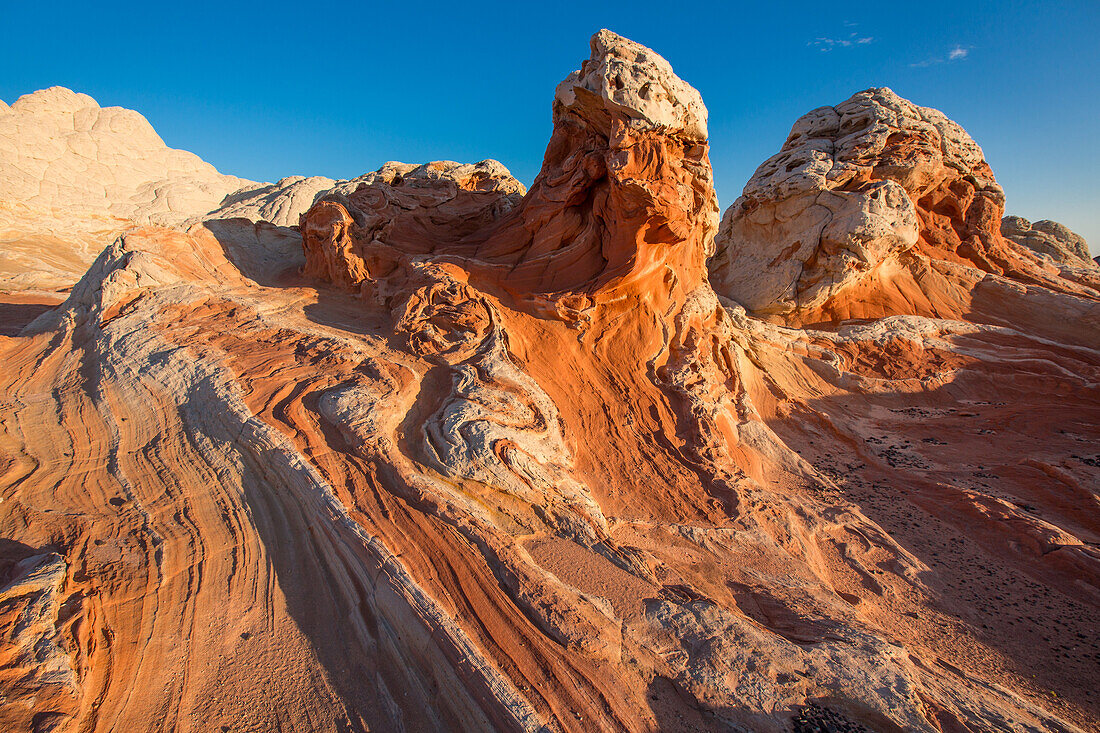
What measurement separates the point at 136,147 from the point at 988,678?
5053 cm

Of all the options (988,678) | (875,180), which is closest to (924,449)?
(988,678)

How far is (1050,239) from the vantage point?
55.2 ft

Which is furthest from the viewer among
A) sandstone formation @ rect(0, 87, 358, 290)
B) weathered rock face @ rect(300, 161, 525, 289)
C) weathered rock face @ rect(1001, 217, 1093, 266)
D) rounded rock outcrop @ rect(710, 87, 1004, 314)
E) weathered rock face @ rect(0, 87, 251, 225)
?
weathered rock face @ rect(0, 87, 251, 225)

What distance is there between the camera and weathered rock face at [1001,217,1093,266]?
53.8 ft

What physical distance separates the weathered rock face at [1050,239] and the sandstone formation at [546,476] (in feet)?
26.3

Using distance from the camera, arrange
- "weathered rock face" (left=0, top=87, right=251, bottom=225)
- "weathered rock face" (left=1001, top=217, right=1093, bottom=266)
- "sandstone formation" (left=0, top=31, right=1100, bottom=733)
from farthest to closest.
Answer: "weathered rock face" (left=0, top=87, right=251, bottom=225) → "weathered rock face" (left=1001, top=217, right=1093, bottom=266) → "sandstone formation" (left=0, top=31, right=1100, bottom=733)

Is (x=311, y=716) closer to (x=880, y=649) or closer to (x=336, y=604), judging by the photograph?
(x=336, y=604)

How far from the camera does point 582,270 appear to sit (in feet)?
25.7

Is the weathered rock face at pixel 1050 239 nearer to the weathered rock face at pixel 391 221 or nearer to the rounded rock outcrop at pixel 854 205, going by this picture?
the rounded rock outcrop at pixel 854 205

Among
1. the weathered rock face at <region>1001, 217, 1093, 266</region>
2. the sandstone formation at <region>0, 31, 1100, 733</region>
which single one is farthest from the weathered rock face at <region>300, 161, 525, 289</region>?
the weathered rock face at <region>1001, 217, 1093, 266</region>

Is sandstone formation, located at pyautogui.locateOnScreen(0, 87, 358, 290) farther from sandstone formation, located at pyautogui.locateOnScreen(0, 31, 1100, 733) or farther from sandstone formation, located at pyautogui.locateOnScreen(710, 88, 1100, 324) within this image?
sandstone formation, located at pyautogui.locateOnScreen(710, 88, 1100, 324)

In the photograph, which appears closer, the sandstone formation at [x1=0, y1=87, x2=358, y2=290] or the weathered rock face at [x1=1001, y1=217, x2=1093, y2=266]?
the weathered rock face at [x1=1001, y1=217, x2=1093, y2=266]

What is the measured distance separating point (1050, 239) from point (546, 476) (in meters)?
22.7

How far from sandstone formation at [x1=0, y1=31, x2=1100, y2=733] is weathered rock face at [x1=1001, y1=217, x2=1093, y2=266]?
8.03 m
